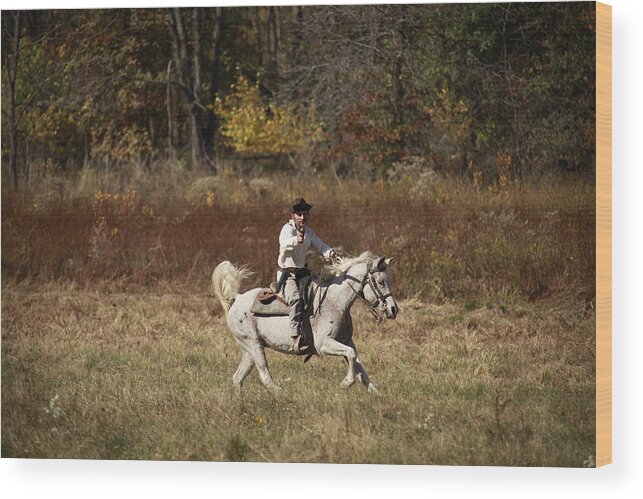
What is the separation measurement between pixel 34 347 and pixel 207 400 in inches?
80.3

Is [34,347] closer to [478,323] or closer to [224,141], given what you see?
[224,141]

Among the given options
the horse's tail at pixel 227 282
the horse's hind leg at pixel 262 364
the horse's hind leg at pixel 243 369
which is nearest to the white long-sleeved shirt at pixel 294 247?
the horse's tail at pixel 227 282

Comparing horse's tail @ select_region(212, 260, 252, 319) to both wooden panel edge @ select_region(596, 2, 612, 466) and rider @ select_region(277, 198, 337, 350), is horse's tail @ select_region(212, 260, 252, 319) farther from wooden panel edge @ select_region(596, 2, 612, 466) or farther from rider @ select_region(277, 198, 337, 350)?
wooden panel edge @ select_region(596, 2, 612, 466)

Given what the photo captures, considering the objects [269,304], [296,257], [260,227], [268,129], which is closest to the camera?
[296,257]

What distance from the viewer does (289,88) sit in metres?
13.4

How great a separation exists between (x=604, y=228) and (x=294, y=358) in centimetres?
331

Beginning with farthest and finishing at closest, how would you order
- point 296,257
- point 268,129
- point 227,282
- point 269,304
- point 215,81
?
point 268,129 → point 215,81 → point 227,282 → point 269,304 → point 296,257

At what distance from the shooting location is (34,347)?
40.1 feet

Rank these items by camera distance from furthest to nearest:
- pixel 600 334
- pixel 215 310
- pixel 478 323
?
pixel 215 310 → pixel 478 323 → pixel 600 334

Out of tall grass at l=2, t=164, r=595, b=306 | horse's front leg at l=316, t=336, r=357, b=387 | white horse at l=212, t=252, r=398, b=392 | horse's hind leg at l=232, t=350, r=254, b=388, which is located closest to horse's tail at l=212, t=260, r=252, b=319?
white horse at l=212, t=252, r=398, b=392

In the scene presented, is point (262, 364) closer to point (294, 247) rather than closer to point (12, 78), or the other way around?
point (294, 247)

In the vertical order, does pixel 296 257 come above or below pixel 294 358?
above

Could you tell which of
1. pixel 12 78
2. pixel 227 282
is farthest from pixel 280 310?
pixel 12 78

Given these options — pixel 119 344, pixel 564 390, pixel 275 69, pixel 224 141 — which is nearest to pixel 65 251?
pixel 119 344
